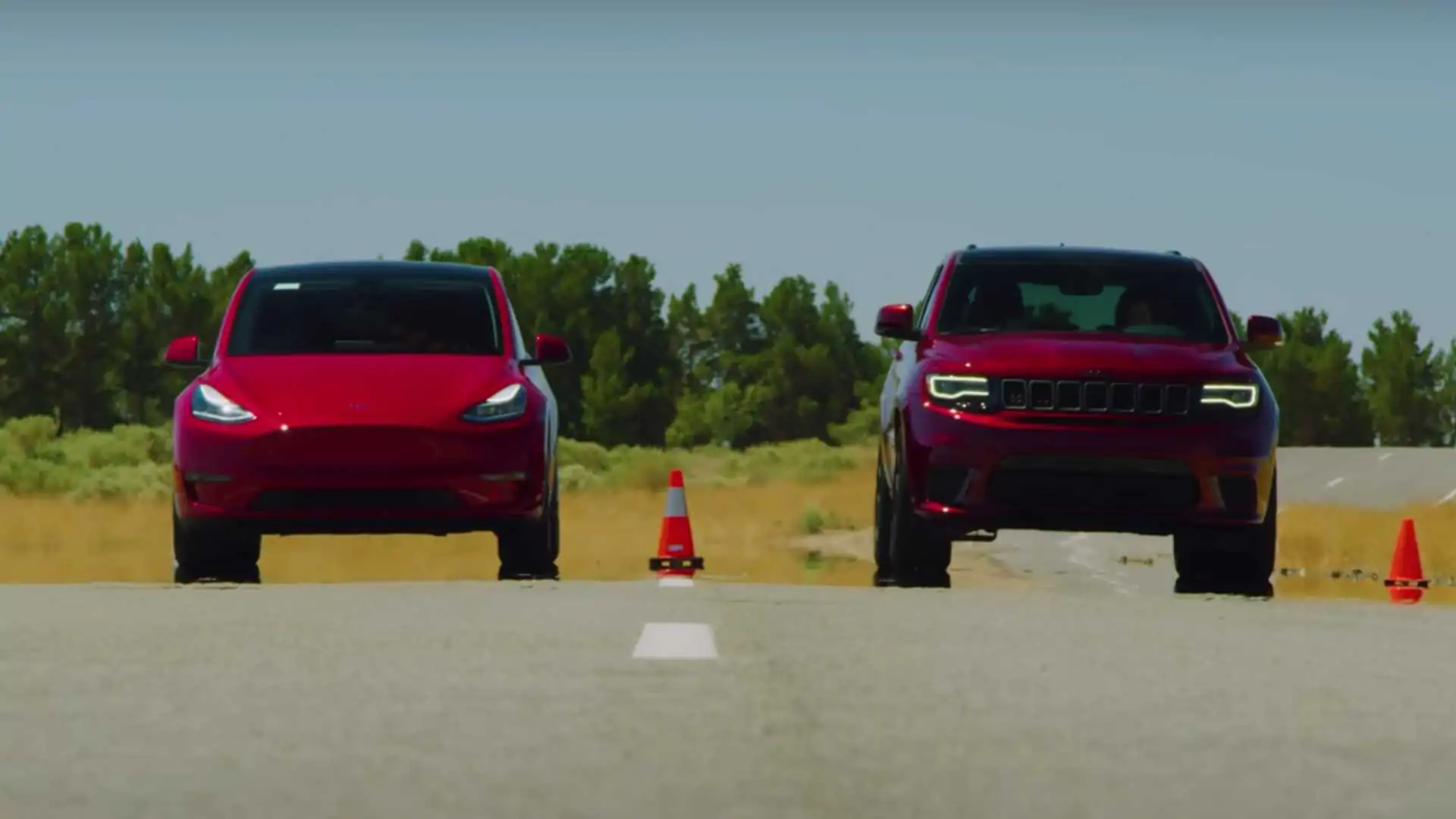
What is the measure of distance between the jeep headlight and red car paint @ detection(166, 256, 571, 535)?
6.99 ft

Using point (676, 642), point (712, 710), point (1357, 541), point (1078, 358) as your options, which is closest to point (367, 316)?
point (1078, 358)

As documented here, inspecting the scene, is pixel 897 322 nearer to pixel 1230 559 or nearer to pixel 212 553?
pixel 1230 559

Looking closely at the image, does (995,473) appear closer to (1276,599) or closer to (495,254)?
(1276,599)

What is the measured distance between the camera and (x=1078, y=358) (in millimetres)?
14414

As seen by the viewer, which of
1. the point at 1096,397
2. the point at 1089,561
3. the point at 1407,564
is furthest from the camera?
the point at 1089,561

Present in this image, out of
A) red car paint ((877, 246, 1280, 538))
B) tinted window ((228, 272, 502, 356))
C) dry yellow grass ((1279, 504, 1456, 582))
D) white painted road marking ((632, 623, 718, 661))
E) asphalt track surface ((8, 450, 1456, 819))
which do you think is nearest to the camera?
asphalt track surface ((8, 450, 1456, 819))

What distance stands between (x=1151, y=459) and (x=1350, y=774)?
7281 millimetres

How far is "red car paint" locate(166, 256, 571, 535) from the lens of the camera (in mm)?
14508

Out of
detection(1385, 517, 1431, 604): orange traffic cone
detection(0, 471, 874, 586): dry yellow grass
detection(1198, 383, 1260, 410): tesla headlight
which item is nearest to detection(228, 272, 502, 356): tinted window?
detection(1198, 383, 1260, 410): tesla headlight

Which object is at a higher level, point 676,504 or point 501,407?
point 501,407

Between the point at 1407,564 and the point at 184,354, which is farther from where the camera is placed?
the point at 1407,564

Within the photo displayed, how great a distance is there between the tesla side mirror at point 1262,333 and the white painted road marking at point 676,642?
16.5 ft

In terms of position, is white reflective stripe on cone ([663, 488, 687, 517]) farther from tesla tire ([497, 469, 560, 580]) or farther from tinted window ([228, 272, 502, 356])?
tinted window ([228, 272, 502, 356])

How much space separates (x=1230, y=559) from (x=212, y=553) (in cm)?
555
